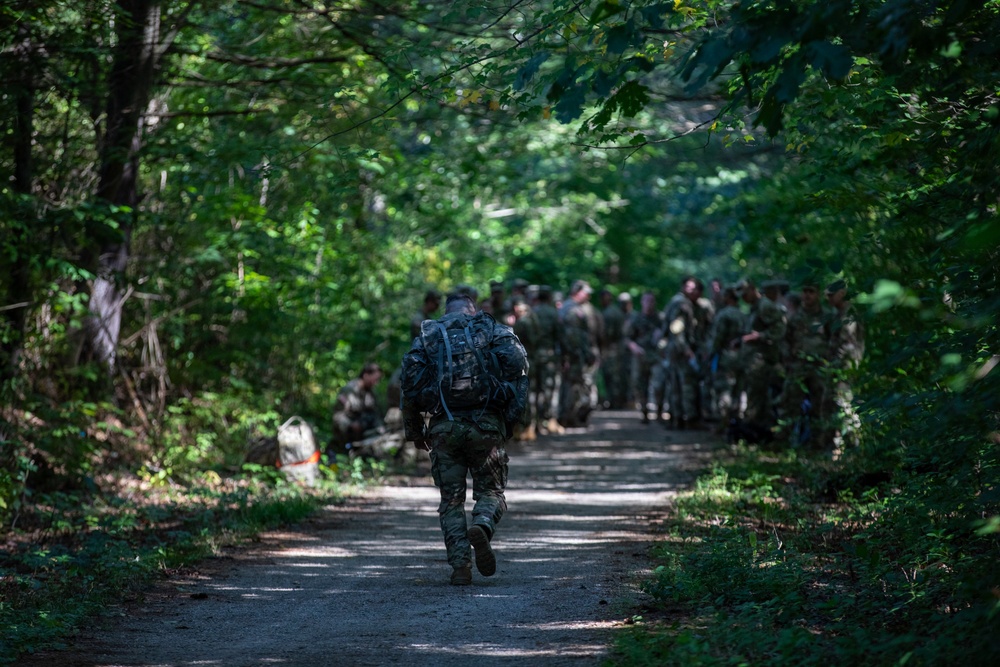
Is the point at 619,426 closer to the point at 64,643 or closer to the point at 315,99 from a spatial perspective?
the point at 315,99

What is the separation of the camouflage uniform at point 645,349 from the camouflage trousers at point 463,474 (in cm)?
1336

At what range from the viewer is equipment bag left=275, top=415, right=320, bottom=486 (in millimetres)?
13234

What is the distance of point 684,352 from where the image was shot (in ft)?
63.9

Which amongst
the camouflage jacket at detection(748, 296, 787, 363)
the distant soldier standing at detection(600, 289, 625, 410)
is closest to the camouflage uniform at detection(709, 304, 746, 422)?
the camouflage jacket at detection(748, 296, 787, 363)

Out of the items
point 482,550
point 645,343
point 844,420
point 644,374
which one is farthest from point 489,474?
point 644,374

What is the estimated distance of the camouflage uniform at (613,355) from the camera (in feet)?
80.7

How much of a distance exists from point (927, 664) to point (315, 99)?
32.6 ft

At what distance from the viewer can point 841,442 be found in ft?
45.3

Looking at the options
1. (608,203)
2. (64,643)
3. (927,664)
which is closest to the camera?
(927,664)

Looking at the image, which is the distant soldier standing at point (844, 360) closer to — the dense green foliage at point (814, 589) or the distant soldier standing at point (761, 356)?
the dense green foliage at point (814, 589)

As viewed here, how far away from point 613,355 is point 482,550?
17.9m

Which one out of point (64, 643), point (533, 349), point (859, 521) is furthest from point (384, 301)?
point (64, 643)

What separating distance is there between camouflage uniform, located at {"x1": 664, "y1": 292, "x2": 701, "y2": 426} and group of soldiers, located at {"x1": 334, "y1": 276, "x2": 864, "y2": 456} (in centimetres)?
2

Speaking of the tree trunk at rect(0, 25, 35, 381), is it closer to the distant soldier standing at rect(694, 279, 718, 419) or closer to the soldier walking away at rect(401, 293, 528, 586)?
the soldier walking away at rect(401, 293, 528, 586)
